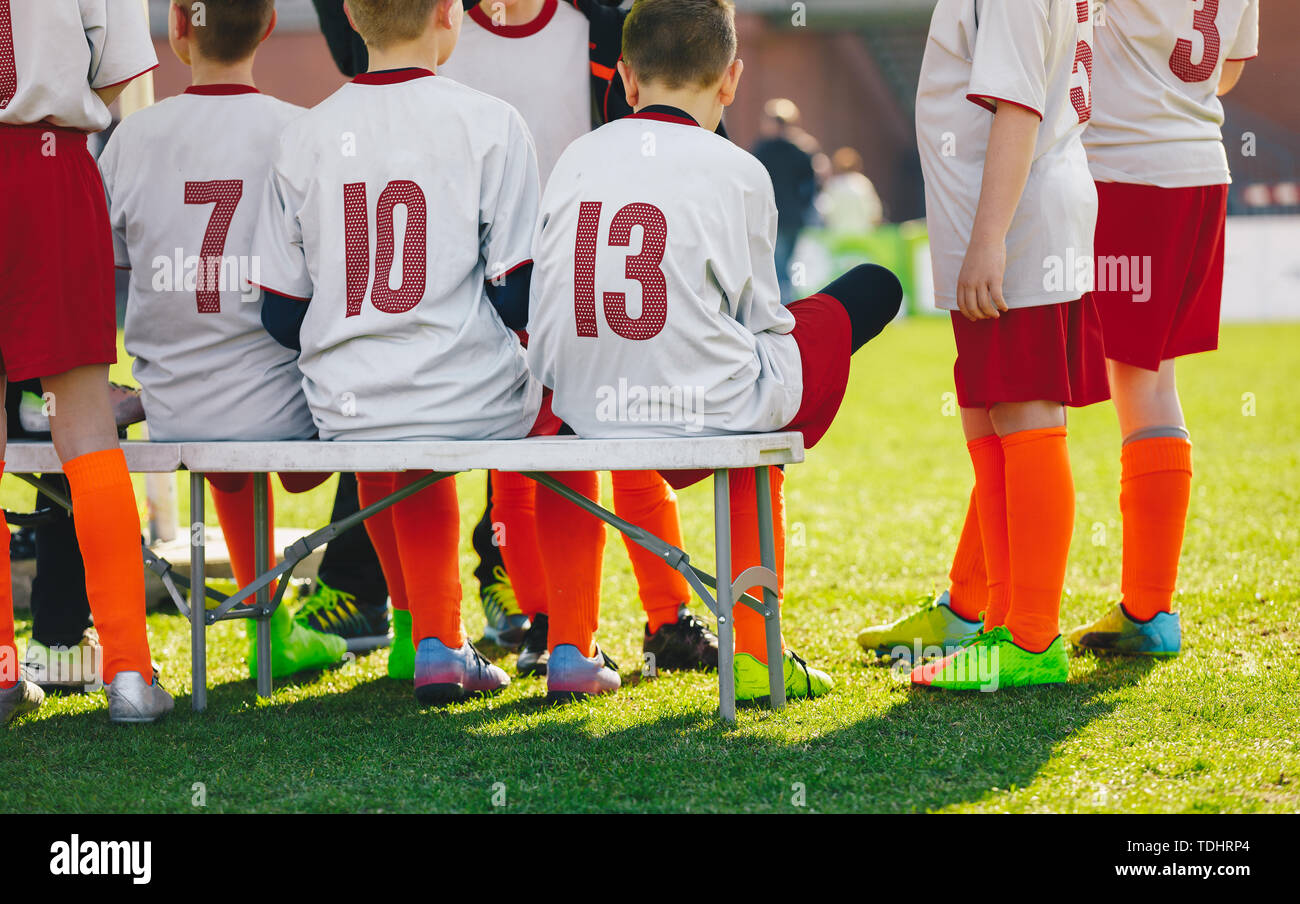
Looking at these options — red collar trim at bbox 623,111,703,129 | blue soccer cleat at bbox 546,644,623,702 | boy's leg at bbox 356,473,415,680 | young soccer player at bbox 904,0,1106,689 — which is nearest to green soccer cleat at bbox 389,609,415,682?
boy's leg at bbox 356,473,415,680

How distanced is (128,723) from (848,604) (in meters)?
2.07

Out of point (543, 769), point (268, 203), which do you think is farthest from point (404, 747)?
point (268, 203)

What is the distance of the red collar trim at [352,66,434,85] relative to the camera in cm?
301

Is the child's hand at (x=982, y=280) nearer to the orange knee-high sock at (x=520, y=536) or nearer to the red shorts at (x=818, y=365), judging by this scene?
the red shorts at (x=818, y=365)

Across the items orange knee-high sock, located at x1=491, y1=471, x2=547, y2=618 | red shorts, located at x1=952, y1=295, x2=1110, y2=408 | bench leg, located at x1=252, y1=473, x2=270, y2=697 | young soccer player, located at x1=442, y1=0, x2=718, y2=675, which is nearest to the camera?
red shorts, located at x1=952, y1=295, x2=1110, y2=408

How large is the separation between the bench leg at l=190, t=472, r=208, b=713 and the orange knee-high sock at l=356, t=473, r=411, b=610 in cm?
39

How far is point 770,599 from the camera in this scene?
3037 mm

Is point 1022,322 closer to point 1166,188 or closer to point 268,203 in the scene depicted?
point 1166,188

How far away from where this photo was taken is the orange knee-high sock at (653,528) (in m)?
3.38

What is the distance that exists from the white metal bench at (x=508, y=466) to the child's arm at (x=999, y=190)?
0.54 metres

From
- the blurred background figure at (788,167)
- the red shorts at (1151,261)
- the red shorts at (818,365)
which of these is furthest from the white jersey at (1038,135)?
the blurred background figure at (788,167)

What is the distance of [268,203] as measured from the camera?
3.06 metres

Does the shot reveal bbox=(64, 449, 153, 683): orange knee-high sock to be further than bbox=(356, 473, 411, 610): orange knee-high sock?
No

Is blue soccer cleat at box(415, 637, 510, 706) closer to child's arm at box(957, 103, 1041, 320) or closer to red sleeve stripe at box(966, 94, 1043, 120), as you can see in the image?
child's arm at box(957, 103, 1041, 320)
